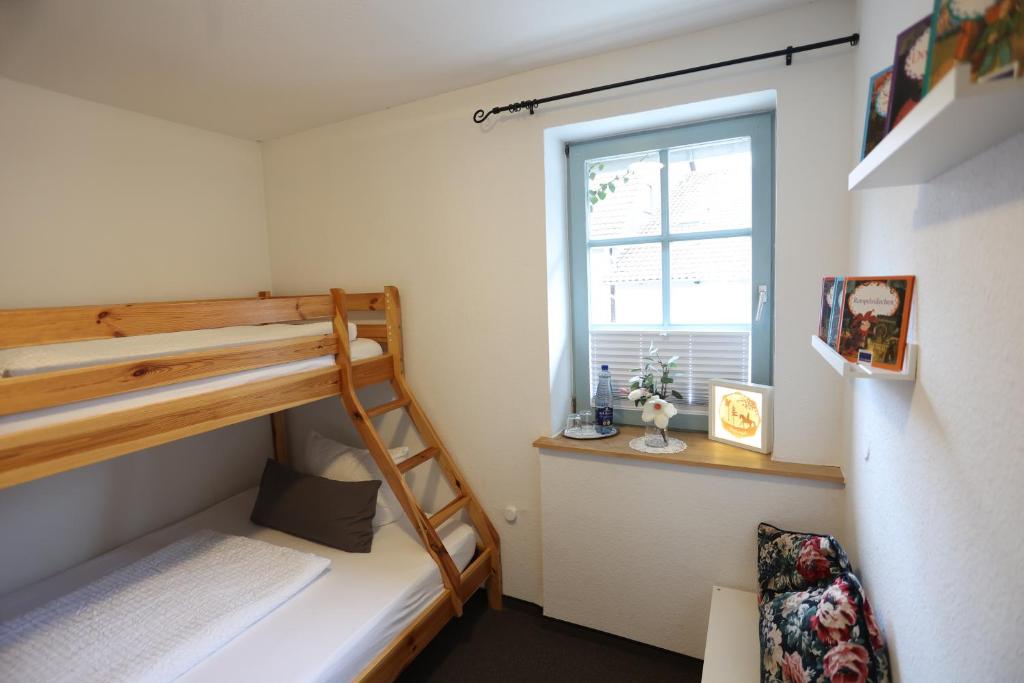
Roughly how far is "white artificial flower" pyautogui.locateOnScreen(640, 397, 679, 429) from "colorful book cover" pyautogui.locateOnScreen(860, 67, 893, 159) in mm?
1152

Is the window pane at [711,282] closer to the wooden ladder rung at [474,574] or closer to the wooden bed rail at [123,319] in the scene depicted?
the wooden ladder rung at [474,574]

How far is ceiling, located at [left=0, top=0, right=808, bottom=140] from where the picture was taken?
1595mm

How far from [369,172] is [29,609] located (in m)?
2.26

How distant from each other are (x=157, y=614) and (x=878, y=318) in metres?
2.31

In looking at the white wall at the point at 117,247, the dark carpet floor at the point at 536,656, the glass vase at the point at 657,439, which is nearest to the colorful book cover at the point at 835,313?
the glass vase at the point at 657,439

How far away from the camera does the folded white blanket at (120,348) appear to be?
1301 mm

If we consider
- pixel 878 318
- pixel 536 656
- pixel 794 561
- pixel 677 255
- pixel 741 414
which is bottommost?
pixel 536 656

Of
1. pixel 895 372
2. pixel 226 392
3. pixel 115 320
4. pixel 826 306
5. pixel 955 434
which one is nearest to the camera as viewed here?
pixel 955 434

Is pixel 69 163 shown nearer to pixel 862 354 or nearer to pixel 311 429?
pixel 311 429

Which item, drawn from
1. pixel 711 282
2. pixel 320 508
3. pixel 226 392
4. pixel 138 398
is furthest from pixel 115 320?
pixel 711 282

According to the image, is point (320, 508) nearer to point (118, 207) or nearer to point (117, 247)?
point (117, 247)

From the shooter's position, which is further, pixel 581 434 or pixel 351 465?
pixel 351 465

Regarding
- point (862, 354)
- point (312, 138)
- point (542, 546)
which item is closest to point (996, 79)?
point (862, 354)

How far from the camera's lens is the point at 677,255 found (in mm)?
2174
